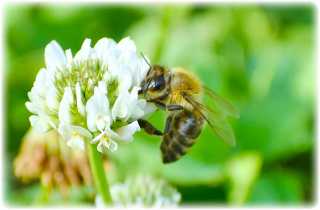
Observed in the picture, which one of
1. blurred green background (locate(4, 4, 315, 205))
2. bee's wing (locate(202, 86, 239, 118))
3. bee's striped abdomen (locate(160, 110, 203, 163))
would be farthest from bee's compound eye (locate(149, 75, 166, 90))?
blurred green background (locate(4, 4, 315, 205))

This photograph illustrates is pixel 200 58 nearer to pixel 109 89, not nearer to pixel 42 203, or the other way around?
pixel 42 203

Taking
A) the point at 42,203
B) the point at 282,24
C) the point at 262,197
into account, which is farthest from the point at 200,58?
the point at 42,203

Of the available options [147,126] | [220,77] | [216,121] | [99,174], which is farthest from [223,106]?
[220,77]

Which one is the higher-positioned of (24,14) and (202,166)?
(24,14)

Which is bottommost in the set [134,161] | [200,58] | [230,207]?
[230,207]

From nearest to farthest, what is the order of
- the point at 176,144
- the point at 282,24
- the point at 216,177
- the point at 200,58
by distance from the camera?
the point at 176,144
the point at 216,177
the point at 200,58
the point at 282,24

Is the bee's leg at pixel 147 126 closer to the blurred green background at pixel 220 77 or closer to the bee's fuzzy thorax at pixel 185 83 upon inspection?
the bee's fuzzy thorax at pixel 185 83

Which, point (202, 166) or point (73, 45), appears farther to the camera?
point (73, 45)
